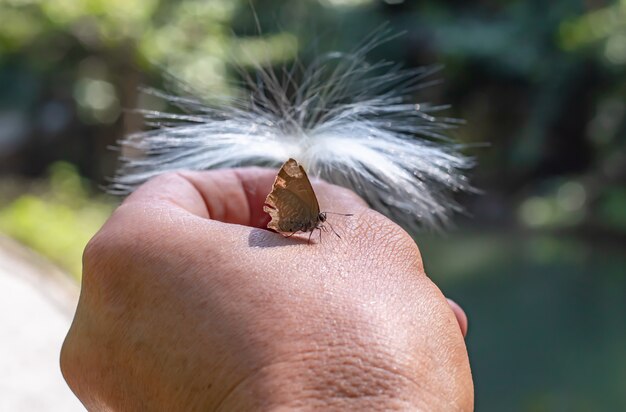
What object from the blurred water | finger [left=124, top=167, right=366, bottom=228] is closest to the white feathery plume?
finger [left=124, top=167, right=366, bottom=228]

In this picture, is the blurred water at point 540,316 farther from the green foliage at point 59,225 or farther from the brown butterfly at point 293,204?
the brown butterfly at point 293,204

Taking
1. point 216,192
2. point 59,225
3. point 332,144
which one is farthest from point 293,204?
point 59,225

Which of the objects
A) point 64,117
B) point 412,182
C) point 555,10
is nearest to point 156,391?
point 412,182

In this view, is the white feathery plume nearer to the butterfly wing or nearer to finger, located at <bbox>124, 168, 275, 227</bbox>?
finger, located at <bbox>124, 168, 275, 227</bbox>

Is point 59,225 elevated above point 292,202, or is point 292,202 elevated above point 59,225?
point 292,202

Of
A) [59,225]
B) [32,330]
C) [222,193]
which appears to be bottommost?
[59,225]

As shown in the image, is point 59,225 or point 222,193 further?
point 59,225

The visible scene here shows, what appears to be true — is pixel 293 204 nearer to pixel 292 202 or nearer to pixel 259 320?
pixel 292 202
